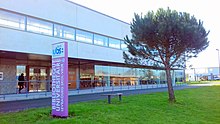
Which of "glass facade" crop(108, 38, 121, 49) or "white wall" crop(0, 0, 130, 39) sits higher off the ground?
"white wall" crop(0, 0, 130, 39)

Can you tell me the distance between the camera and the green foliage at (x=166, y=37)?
12898 mm

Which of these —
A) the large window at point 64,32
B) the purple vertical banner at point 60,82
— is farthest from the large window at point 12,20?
the purple vertical banner at point 60,82

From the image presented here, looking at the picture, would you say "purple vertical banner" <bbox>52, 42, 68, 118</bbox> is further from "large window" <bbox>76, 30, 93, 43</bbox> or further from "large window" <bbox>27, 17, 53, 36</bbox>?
"large window" <bbox>76, 30, 93, 43</bbox>

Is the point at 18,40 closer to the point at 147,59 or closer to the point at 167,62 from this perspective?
the point at 147,59

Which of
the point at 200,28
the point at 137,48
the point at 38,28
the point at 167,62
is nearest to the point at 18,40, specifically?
the point at 38,28

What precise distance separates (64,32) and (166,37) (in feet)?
33.4

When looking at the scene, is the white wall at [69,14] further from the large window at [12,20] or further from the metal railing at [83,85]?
the metal railing at [83,85]

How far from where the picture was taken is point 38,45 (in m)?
17.8

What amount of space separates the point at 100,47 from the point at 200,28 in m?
12.6

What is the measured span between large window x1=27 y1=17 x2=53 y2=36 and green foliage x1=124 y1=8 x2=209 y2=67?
7.20 metres

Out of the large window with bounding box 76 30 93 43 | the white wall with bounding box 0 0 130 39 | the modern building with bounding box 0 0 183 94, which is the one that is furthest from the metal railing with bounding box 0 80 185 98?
the white wall with bounding box 0 0 130 39

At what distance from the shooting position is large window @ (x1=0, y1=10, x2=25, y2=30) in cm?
1552

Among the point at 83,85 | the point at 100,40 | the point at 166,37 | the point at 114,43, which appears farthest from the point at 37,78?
the point at 166,37

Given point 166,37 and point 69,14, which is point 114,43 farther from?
point 166,37
